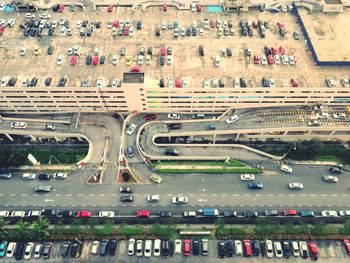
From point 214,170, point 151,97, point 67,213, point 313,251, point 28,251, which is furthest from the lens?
point 151,97

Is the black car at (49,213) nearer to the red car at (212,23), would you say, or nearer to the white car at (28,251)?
the white car at (28,251)

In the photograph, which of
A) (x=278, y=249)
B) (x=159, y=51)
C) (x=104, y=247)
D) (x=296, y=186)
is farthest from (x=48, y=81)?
(x=278, y=249)

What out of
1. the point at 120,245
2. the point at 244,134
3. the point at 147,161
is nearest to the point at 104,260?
the point at 120,245

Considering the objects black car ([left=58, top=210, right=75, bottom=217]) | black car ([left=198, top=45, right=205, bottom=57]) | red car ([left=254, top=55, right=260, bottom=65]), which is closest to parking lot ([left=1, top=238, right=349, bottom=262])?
black car ([left=58, top=210, right=75, bottom=217])

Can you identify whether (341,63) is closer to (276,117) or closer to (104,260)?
(276,117)

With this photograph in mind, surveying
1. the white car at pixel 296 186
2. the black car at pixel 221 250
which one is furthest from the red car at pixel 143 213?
the white car at pixel 296 186

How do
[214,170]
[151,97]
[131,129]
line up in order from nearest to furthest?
[214,170], [151,97], [131,129]

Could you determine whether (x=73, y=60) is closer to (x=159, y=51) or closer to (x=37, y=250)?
(x=159, y=51)
